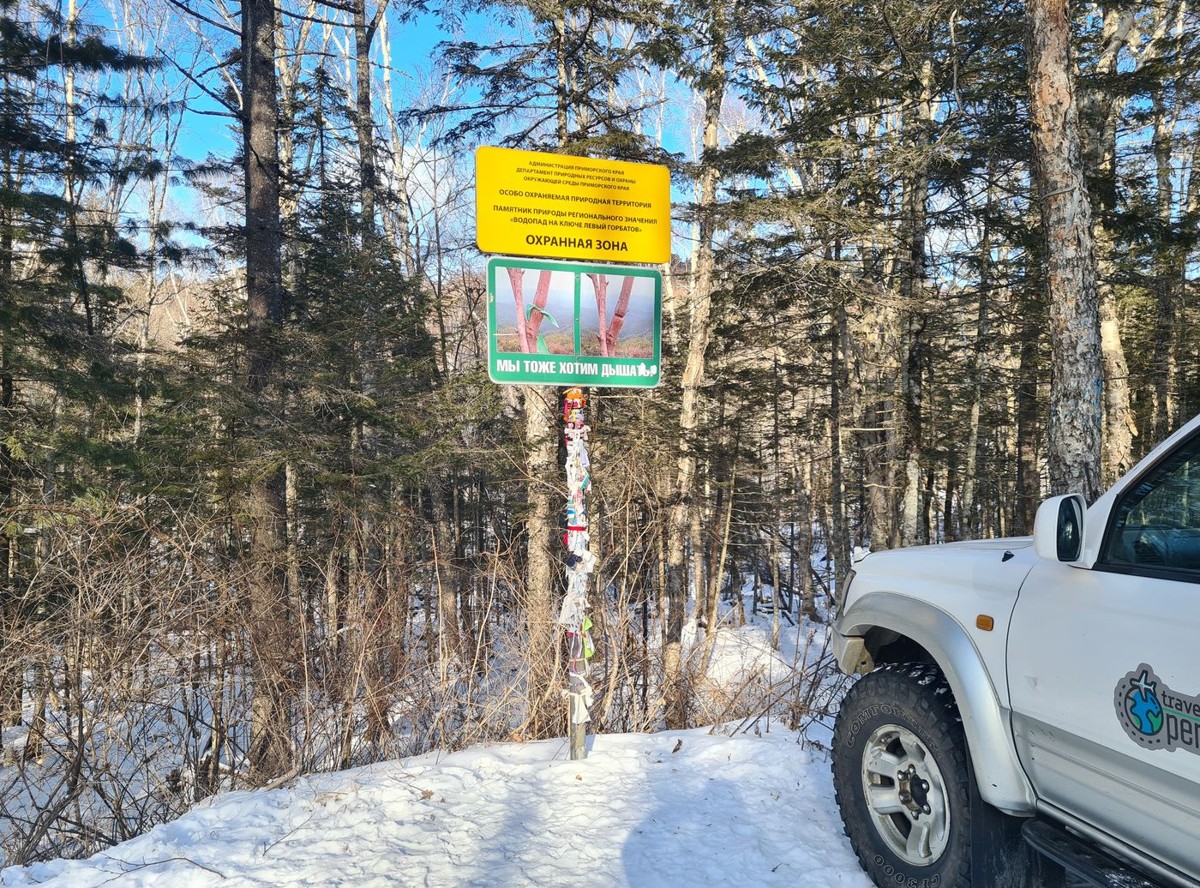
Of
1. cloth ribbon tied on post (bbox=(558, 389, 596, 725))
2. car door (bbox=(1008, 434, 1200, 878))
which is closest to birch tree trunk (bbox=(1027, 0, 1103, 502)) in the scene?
cloth ribbon tied on post (bbox=(558, 389, 596, 725))

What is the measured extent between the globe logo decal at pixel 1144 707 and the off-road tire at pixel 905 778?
75cm

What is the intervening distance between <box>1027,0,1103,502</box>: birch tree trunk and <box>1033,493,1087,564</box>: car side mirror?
4976 millimetres

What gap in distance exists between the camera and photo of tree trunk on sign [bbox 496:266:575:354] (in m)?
3.71

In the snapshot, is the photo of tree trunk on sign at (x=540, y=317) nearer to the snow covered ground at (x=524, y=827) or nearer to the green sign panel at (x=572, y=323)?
the green sign panel at (x=572, y=323)

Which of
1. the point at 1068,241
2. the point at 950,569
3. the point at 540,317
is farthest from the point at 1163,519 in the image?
the point at 1068,241

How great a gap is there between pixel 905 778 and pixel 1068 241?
5.47 m

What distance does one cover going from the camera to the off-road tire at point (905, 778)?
2.42 m

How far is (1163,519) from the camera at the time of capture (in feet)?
6.39

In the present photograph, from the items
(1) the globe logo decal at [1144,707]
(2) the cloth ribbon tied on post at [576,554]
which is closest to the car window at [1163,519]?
(1) the globe logo decal at [1144,707]

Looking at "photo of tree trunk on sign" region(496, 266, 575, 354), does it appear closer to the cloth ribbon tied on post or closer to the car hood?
the cloth ribbon tied on post

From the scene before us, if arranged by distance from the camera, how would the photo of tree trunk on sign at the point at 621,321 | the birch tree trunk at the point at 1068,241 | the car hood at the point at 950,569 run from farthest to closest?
the birch tree trunk at the point at 1068,241 < the photo of tree trunk on sign at the point at 621,321 < the car hood at the point at 950,569

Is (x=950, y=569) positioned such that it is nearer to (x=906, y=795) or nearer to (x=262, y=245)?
(x=906, y=795)

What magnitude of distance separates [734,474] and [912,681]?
13619 mm

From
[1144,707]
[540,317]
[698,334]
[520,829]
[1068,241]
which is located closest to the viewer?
[1144,707]
